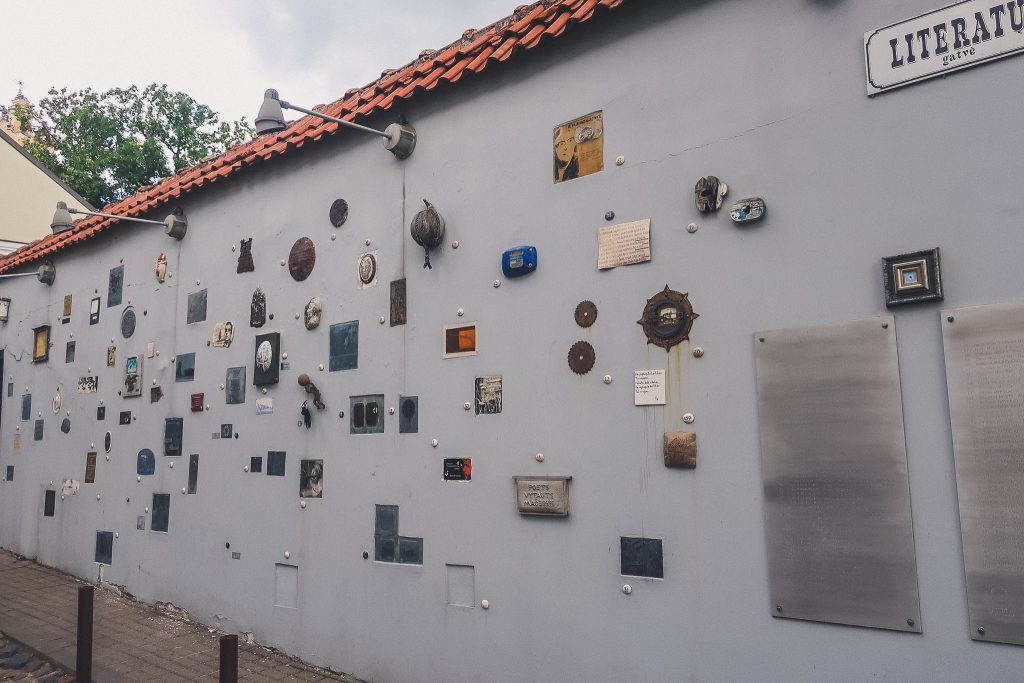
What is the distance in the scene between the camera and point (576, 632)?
12.4 feet

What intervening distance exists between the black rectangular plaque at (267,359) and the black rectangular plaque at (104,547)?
274 cm

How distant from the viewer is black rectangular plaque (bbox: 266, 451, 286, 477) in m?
5.53

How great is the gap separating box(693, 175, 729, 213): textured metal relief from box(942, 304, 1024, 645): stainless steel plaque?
115 centimetres

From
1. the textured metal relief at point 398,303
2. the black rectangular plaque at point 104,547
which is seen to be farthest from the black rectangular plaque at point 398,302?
the black rectangular plaque at point 104,547

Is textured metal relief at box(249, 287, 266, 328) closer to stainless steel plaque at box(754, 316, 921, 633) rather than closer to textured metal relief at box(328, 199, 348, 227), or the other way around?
textured metal relief at box(328, 199, 348, 227)

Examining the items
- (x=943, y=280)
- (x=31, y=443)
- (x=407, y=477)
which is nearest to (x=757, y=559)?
(x=943, y=280)

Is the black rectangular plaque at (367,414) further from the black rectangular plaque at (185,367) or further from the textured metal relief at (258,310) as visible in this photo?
the black rectangular plaque at (185,367)

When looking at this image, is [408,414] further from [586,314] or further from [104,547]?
[104,547]

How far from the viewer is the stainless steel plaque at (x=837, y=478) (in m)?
2.96

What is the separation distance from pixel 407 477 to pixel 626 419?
1619mm

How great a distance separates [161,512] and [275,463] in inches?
68.4

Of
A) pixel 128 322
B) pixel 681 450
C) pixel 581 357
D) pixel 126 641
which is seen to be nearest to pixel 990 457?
pixel 681 450

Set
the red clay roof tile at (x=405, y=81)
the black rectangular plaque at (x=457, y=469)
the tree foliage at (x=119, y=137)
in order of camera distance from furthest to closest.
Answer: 1. the tree foliage at (x=119, y=137)
2. the black rectangular plaque at (x=457, y=469)
3. the red clay roof tile at (x=405, y=81)

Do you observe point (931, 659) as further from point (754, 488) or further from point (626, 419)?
point (626, 419)
